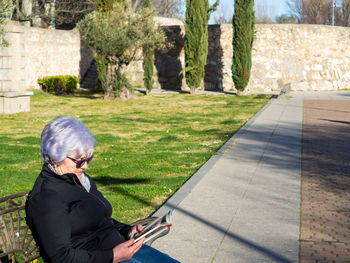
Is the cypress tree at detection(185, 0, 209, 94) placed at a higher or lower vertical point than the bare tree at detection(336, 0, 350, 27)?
lower

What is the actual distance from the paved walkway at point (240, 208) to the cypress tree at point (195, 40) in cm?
1572

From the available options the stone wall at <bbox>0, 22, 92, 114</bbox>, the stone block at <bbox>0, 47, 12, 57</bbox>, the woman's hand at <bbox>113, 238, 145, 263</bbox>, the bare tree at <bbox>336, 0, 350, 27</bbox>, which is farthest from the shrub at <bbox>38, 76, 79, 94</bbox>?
the bare tree at <bbox>336, 0, 350, 27</bbox>

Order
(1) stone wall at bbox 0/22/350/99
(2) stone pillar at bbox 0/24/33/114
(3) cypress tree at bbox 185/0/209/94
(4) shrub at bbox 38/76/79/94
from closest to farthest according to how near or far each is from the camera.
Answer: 1. (2) stone pillar at bbox 0/24/33/114
2. (4) shrub at bbox 38/76/79/94
3. (3) cypress tree at bbox 185/0/209/94
4. (1) stone wall at bbox 0/22/350/99

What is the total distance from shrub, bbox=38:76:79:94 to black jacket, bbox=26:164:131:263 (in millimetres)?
22260

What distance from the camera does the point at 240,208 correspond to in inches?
219

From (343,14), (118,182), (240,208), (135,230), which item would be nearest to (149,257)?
(135,230)

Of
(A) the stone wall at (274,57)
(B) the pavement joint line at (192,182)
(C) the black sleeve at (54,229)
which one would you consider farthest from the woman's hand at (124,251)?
(A) the stone wall at (274,57)

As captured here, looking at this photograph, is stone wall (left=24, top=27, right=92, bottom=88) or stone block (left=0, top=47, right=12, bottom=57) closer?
stone block (left=0, top=47, right=12, bottom=57)

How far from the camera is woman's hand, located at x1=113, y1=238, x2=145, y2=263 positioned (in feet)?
8.43

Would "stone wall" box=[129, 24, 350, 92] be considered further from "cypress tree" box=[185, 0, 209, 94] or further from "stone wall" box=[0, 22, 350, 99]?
"cypress tree" box=[185, 0, 209, 94]

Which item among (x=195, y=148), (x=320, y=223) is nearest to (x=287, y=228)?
(x=320, y=223)

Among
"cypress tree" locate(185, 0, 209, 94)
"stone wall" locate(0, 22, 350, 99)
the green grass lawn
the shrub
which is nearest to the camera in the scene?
the green grass lawn

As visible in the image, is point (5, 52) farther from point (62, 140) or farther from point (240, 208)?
point (62, 140)

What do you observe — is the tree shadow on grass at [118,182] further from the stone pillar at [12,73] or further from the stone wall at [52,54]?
the stone wall at [52,54]
